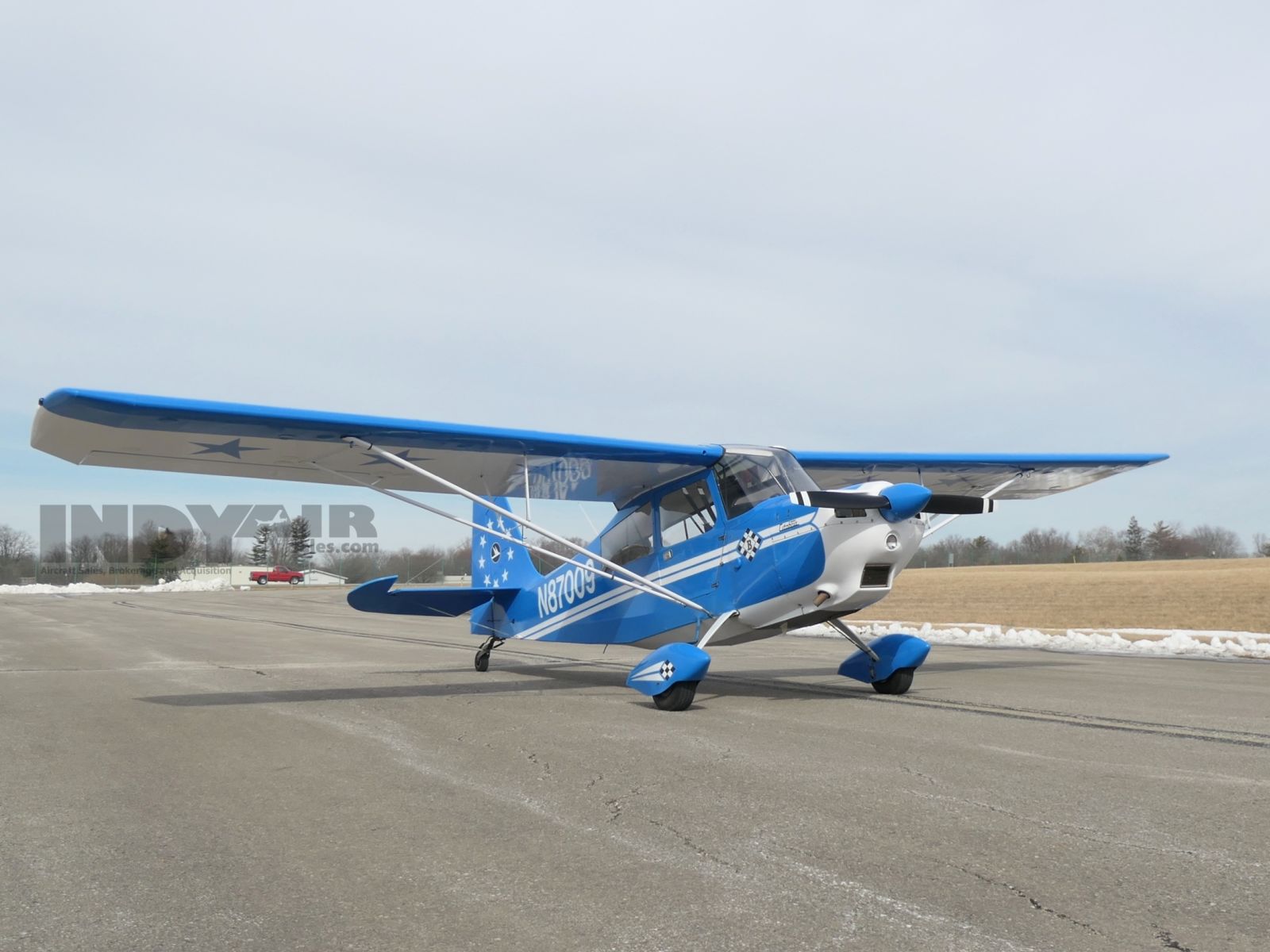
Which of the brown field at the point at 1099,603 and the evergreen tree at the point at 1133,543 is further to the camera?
the evergreen tree at the point at 1133,543

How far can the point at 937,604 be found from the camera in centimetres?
3334

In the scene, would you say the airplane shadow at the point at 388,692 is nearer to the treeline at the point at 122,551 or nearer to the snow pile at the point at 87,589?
the snow pile at the point at 87,589

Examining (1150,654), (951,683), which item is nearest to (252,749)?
(951,683)

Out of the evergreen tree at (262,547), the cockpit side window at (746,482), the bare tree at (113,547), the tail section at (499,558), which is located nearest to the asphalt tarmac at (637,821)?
the cockpit side window at (746,482)

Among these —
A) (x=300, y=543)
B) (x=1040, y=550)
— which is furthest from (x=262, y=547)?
(x=1040, y=550)

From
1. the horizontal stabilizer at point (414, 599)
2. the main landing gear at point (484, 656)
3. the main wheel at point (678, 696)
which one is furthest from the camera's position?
the main landing gear at point (484, 656)

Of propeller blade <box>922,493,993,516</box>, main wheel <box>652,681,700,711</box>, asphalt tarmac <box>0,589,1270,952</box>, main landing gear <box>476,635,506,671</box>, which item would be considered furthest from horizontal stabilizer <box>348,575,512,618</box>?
propeller blade <box>922,493,993,516</box>

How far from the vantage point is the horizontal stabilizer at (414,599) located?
11891 millimetres

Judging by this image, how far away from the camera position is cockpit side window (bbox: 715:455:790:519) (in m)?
9.87

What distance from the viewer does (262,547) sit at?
139875mm

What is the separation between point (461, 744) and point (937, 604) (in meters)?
29.1

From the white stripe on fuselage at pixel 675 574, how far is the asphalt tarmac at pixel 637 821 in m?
1.42

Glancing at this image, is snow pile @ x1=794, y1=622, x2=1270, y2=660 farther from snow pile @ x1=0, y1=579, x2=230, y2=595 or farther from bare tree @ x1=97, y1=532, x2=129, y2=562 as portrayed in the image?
bare tree @ x1=97, y1=532, x2=129, y2=562

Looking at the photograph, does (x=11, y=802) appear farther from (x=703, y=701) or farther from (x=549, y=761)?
(x=703, y=701)
